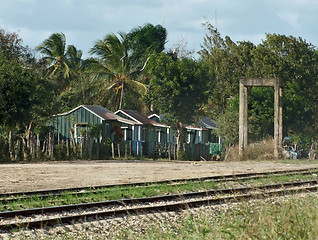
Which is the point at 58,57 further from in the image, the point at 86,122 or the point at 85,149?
the point at 85,149

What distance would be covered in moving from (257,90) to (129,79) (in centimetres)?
1402

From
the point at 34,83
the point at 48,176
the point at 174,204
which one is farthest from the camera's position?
the point at 34,83

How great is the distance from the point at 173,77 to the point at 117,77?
12.9 metres

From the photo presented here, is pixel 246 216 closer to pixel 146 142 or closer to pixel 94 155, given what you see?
pixel 94 155

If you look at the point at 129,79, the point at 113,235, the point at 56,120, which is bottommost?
the point at 113,235

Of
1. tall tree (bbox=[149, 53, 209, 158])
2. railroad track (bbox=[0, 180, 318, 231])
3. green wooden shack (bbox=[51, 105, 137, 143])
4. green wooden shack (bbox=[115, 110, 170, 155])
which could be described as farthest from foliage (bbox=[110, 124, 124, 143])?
railroad track (bbox=[0, 180, 318, 231])

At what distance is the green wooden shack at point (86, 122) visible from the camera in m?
46.2

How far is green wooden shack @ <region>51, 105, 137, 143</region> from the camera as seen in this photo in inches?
1817

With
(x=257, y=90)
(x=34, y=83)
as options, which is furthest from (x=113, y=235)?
(x=257, y=90)

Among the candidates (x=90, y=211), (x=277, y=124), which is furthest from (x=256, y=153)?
(x=90, y=211)

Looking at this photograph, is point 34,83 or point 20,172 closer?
point 20,172

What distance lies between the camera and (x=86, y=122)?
154 feet

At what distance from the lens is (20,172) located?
24.7 m

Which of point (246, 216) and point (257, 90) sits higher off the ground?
point (257, 90)
